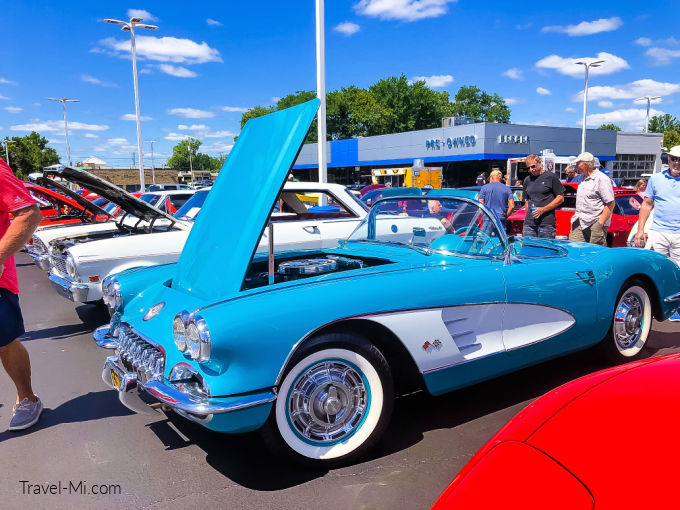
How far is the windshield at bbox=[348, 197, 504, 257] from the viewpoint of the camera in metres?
3.49

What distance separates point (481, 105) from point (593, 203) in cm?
9132

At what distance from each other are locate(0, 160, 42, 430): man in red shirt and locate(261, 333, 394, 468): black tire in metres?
1.83

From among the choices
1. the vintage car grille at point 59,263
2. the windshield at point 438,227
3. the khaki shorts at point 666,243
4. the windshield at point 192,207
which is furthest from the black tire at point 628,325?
the vintage car grille at point 59,263

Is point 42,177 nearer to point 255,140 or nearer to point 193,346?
point 255,140

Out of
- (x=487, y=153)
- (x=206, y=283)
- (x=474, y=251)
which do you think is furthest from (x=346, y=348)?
(x=487, y=153)

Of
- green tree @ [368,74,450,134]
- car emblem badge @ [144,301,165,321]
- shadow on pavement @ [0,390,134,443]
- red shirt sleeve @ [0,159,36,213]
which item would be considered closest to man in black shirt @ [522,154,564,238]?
car emblem badge @ [144,301,165,321]

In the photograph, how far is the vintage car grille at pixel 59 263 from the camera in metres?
5.96

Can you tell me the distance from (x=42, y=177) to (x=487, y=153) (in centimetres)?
2961

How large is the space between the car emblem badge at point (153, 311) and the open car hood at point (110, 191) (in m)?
A: 2.79

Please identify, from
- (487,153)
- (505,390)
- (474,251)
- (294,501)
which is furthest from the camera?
(487,153)

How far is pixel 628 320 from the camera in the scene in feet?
13.5

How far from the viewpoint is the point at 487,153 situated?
32.4 m

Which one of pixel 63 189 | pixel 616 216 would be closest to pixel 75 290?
pixel 63 189

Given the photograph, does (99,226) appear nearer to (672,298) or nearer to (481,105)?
(672,298)
